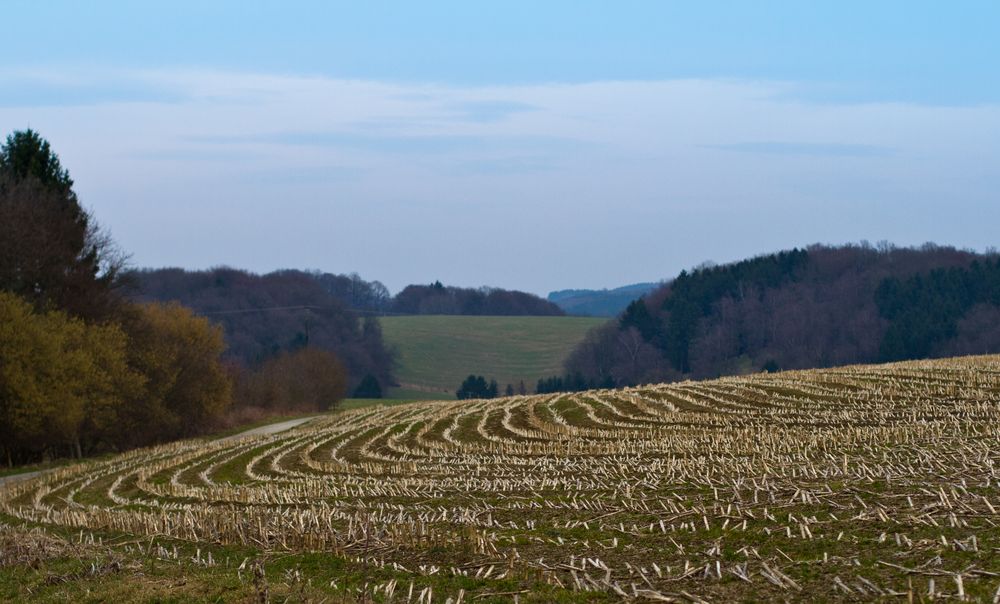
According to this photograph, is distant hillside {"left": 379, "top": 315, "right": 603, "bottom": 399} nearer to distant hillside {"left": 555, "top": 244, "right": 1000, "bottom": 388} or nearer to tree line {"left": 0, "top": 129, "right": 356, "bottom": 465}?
distant hillside {"left": 555, "top": 244, "right": 1000, "bottom": 388}

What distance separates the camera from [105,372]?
5072 centimetres

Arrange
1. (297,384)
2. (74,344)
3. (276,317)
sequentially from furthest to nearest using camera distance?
1. (276,317)
2. (297,384)
3. (74,344)

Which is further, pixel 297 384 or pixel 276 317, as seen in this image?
pixel 276 317

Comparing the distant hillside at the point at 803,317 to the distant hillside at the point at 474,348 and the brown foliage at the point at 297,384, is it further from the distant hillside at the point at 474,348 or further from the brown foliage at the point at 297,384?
the brown foliage at the point at 297,384

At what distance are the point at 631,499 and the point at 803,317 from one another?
4853 inches

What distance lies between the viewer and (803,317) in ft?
445

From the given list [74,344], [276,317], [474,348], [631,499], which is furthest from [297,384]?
[631,499]

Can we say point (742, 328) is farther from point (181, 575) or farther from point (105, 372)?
point (181, 575)

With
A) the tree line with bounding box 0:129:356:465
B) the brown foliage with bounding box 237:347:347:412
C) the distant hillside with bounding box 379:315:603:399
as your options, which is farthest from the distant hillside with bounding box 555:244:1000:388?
the tree line with bounding box 0:129:356:465

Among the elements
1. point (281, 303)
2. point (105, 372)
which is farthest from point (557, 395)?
point (281, 303)

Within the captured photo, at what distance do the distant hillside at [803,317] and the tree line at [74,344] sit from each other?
7334 cm

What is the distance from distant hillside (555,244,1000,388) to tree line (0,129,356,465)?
7334 cm

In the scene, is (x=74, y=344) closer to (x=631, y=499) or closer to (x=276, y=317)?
(x=631, y=499)

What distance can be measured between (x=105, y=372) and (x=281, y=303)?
345 feet
